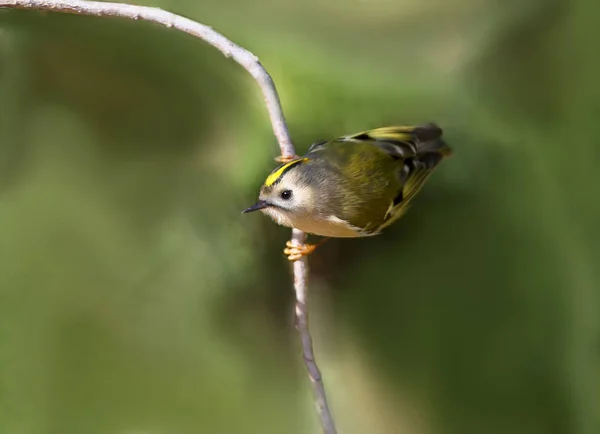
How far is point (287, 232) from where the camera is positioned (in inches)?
40.9

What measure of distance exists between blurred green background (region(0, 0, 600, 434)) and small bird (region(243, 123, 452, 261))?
144 mm

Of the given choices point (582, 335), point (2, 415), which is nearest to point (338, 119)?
point (582, 335)

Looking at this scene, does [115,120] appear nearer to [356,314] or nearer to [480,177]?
[356,314]

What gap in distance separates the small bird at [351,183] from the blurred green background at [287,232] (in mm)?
144

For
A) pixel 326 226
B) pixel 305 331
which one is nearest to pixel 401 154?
pixel 326 226

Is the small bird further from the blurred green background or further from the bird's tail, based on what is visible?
the blurred green background

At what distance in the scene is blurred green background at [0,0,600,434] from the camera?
1.04 m

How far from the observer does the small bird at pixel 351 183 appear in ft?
2.59

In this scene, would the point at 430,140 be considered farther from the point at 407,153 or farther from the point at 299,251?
the point at 299,251

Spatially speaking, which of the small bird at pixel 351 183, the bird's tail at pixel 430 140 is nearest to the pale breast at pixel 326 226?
the small bird at pixel 351 183

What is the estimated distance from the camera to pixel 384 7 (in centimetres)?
110

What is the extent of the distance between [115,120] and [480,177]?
0.67 metres

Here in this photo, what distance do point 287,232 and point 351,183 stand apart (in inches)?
9.2

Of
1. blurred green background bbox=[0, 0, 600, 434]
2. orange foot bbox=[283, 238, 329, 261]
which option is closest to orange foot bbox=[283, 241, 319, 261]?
orange foot bbox=[283, 238, 329, 261]
